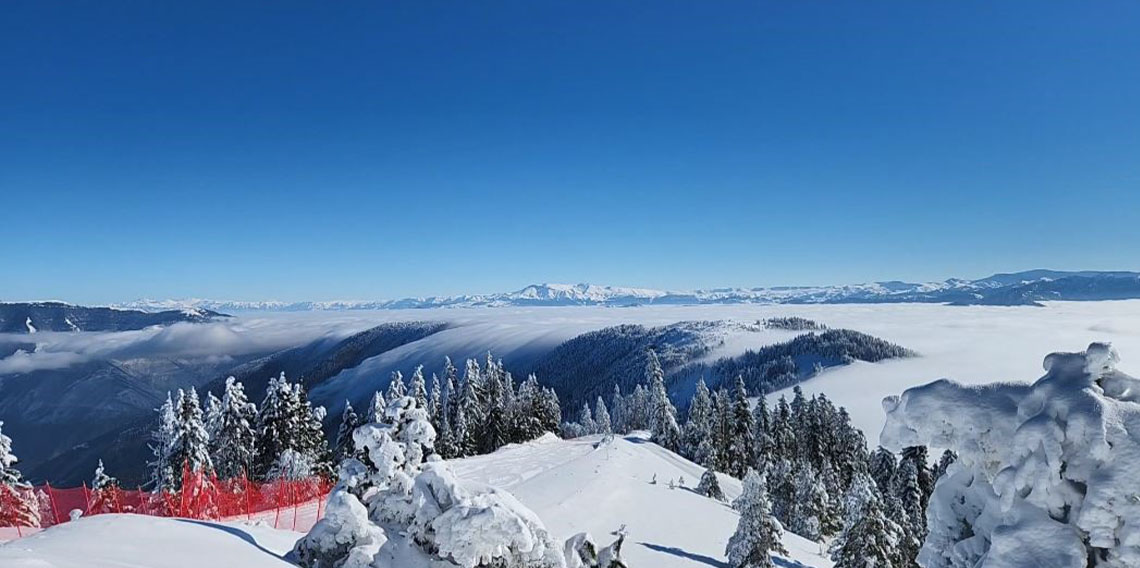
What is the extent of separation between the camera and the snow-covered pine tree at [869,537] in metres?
25.5

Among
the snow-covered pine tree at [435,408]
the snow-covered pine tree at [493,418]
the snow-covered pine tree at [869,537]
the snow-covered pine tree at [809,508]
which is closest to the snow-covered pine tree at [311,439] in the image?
the snow-covered pine tree at [435,408]

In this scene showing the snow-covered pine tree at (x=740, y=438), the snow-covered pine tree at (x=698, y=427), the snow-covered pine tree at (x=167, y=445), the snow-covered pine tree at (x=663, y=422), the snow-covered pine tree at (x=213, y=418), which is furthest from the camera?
the snow-covered pine tree at (x=663, y=422)

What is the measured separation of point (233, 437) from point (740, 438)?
45.4m

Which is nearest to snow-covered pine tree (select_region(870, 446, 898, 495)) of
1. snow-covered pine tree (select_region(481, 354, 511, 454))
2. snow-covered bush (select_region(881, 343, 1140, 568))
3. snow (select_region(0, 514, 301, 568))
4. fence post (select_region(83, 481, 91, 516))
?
snow-covered pine tree (select_region(481, 354, 511, 454))

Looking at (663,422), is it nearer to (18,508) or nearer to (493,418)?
(493,418)

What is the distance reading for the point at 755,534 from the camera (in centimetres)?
2748

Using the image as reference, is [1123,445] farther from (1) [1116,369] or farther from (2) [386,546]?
(2) [386,546]

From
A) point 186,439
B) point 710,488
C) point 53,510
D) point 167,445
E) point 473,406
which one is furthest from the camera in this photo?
point 473,406

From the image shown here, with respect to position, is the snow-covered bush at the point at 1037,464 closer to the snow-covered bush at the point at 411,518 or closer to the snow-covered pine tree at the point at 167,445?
the snow-covered bush at the point at 411,518

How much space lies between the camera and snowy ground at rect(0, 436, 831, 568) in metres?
10.2

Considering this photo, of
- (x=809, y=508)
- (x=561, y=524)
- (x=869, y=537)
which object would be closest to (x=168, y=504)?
(x=561, y=524)

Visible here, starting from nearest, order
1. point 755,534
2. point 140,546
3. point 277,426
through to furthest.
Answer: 1. point 140,546
2. point 755,534
3. point 277,426

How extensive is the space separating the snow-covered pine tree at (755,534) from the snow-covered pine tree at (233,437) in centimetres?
3018

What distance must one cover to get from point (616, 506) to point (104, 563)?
27067mm
